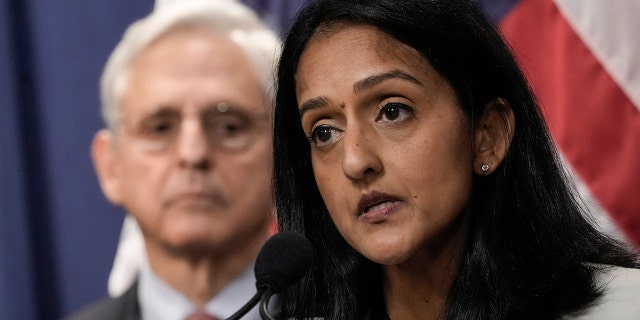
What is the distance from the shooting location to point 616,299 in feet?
4.54

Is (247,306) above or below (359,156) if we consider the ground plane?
below

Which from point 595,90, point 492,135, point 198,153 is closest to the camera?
point 492,135

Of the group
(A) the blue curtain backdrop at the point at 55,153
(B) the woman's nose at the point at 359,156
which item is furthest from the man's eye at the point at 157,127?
(B) the woman's nose at the point at 359,156

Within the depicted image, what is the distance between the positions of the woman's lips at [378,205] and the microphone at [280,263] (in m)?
0.20

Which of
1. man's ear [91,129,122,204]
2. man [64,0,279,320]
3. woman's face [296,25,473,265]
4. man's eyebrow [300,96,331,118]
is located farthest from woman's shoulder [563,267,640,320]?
man's ear [91,129,122,204]

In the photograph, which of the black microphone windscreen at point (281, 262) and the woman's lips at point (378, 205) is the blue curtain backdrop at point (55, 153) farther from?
the black microphone windscreen at point (281, 262)

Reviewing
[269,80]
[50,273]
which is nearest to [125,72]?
[269,80]

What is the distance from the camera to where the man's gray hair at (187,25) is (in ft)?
5.92

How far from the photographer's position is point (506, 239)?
1447 millimetres

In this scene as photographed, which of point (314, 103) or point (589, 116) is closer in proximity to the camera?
point (314, 103)

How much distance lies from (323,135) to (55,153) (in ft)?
2.52

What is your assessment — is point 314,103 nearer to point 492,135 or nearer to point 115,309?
point 492,135

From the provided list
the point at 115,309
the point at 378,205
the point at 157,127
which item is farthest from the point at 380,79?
the point at 115,309

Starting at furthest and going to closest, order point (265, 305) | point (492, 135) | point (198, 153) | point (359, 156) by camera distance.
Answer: point (198, 153)
point (492, 135)
point (359, 156)
point (265, 305)
